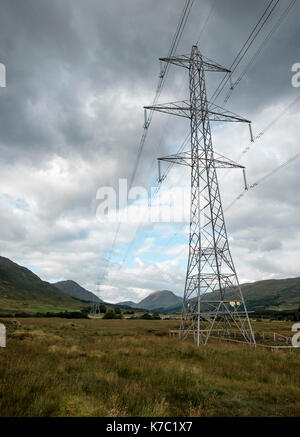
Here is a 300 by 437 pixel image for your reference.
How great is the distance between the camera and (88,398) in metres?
7.45

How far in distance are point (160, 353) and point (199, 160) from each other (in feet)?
59.6

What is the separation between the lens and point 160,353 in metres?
19.0

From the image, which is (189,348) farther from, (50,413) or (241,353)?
(50,413)

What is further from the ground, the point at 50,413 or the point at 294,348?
the point at 50,413

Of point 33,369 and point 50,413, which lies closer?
point 50,413

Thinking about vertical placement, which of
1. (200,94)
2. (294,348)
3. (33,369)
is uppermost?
(200,94)

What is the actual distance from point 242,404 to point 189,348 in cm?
1122

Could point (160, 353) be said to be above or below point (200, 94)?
below

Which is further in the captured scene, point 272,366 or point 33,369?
point 272,366

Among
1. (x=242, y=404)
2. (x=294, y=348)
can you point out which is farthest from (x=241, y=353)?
(x=242, y=404)

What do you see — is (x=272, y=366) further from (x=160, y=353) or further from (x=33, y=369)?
(x=33, y=369)
